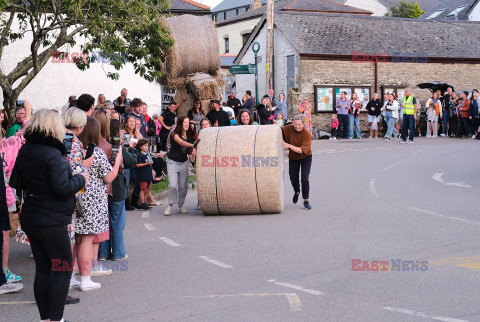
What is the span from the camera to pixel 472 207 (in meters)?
12.2

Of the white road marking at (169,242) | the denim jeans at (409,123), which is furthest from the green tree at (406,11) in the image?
the white road marking at (169,242)

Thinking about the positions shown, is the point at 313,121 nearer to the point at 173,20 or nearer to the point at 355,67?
the point at 355,67

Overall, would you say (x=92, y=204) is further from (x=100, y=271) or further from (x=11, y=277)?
(x=11, y=277)

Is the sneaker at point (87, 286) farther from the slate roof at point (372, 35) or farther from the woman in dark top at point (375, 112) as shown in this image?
the slate roof at point (372, 35)

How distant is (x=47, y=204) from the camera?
5750 mm

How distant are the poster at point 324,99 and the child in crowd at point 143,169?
2176 cm

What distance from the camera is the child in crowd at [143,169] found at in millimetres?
13859

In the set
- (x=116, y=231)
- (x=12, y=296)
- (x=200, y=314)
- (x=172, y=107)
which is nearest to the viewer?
(x=200, y=314)

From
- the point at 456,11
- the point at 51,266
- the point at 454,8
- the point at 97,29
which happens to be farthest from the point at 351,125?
the point at 454,8

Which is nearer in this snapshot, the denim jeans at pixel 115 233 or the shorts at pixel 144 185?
the denim jeans at pixel 115 233

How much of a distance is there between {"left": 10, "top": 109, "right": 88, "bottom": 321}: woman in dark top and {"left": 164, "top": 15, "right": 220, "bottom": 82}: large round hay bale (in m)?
15.9

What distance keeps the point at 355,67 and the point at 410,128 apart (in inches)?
361

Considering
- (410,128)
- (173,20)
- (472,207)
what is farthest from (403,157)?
(472,207)

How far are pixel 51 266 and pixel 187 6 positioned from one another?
29069 mm
